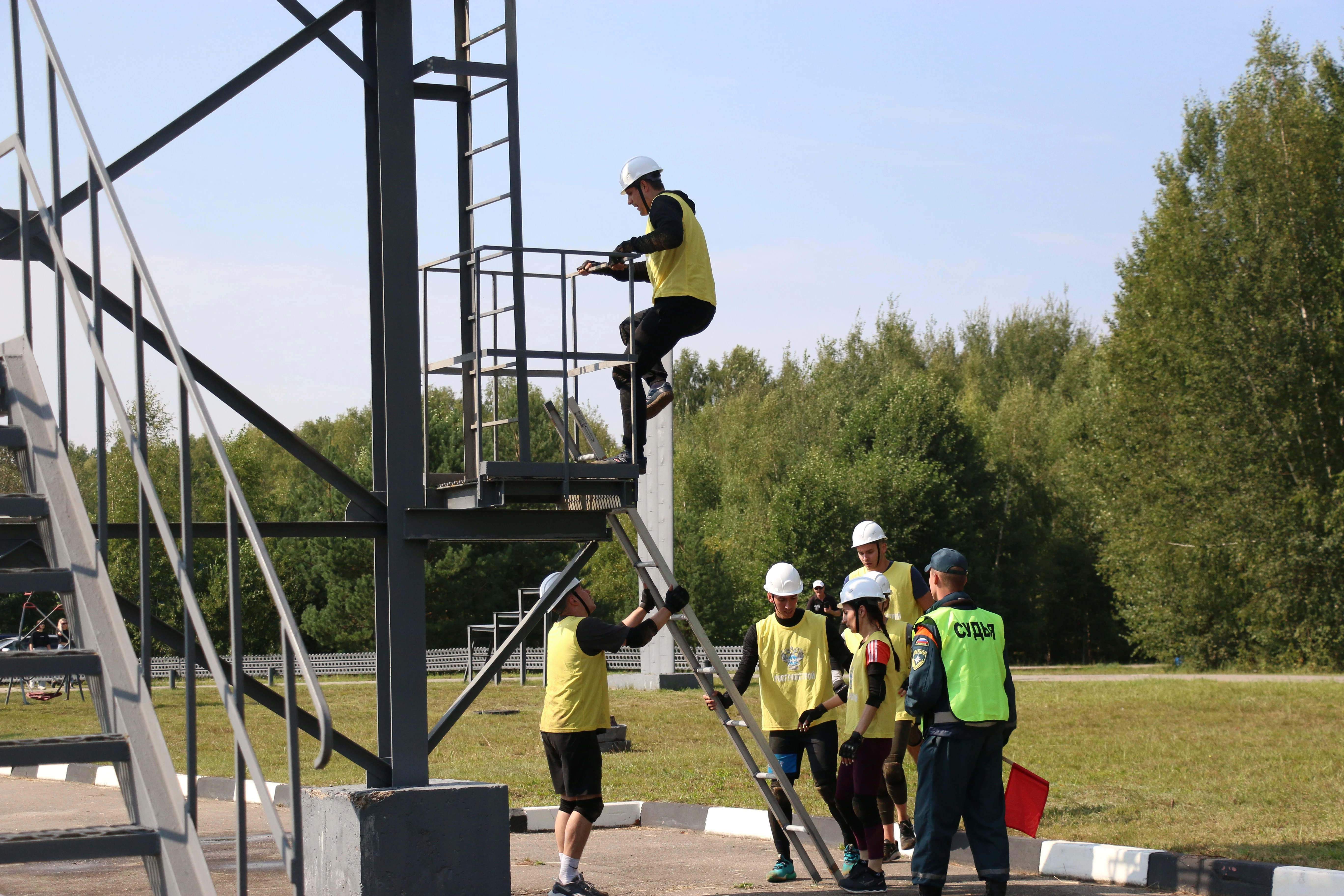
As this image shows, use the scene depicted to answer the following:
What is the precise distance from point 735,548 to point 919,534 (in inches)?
474

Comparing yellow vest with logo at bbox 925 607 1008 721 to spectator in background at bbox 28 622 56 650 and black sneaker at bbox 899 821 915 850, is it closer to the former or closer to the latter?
black sneaker at bbox 899 821 915 850

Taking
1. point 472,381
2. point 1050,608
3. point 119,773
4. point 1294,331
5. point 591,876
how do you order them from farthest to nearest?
point 1050,608
point 1294,331
point 591,876
point 472,381
point 119,773

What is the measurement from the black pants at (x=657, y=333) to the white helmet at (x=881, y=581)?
1.76 metres

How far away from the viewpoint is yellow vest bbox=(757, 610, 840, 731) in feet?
27.9

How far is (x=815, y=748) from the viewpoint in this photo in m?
8.59

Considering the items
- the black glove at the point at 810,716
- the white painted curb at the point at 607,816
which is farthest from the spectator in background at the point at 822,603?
the white painted curb at the point at 607,816

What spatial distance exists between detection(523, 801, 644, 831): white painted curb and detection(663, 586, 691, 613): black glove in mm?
3620

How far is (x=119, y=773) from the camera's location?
5082mm

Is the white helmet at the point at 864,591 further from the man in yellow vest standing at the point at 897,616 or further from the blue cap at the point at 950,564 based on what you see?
the blue cap at the point at 950,564

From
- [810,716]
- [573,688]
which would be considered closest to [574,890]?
[573,688]

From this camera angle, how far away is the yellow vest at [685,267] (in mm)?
7676

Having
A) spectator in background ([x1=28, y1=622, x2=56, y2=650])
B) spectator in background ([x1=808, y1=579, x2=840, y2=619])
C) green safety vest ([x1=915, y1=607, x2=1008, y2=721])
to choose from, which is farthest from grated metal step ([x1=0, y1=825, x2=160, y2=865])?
spectator in background ([x1=28, y1=622, x2=56, y2=650])

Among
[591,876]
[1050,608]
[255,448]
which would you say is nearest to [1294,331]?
[1050,608]

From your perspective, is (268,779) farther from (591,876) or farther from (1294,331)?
(1294,331)
